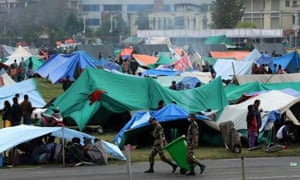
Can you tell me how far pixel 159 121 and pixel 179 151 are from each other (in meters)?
5.59

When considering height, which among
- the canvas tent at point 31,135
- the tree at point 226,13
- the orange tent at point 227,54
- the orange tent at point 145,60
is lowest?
the orange tent at point 227,54

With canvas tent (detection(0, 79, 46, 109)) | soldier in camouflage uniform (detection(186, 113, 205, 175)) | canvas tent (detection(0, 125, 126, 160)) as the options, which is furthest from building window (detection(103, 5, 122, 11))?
soldier in camouflage uniform (detection(186, 113, 205, 175))

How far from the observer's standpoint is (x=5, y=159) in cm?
2312

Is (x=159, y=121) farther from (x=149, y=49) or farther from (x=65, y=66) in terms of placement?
(x=149, y=49)

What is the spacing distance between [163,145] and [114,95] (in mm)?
9308

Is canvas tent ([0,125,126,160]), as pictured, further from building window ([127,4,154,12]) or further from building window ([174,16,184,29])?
building window ([127,4,154,12])

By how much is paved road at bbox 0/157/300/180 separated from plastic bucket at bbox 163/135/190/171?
12.3 inches

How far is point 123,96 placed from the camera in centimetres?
3050

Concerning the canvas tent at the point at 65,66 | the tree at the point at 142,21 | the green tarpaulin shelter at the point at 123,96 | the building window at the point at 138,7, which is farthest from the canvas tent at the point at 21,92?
the building window at the point at 138,7

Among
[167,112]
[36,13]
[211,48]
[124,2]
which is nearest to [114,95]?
[167,112]

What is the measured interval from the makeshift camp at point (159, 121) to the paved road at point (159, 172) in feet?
9.40

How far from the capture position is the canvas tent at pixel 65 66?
50656 millimetres

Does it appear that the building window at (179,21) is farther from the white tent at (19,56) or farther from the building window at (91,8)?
the white tent at (19,56)

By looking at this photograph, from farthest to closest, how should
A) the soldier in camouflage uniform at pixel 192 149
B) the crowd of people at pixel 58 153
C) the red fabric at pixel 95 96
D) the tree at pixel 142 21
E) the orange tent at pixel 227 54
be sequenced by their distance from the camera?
the tree at pixel 142 21
the orange tent at pixel 227 54
the red fabric at pixel 95 96
the crowd of people at pixel 58 153
the soldier in camouflage uniform at pixel 192 149
